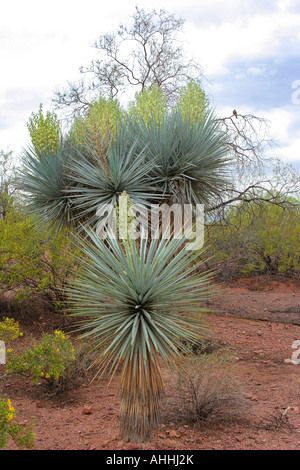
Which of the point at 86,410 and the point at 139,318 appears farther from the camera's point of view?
the point at 86,410

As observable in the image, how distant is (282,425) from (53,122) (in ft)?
18.4

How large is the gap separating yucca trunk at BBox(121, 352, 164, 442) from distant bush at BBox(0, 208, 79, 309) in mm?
4051

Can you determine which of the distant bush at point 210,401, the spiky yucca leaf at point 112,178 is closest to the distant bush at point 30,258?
the spiky yucca leaf at point 112,178

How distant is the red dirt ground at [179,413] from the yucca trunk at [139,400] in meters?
0.11

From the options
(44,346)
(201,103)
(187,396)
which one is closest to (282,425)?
(187,396)

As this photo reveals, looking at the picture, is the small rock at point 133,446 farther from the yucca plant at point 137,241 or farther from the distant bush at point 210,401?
the distant bush at point 210,401

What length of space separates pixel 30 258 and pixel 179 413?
4.43 meters

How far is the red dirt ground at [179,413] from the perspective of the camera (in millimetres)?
4422

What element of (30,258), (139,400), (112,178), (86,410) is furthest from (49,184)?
(139,400)

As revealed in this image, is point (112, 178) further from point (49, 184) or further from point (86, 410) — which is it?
point (86, 410)

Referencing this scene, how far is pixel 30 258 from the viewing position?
329 inches

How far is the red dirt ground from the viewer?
4.42 metres

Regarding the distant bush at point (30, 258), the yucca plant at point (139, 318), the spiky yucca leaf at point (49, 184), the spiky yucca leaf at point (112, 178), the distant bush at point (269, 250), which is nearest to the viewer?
the yucca plant at point (139, 318)
